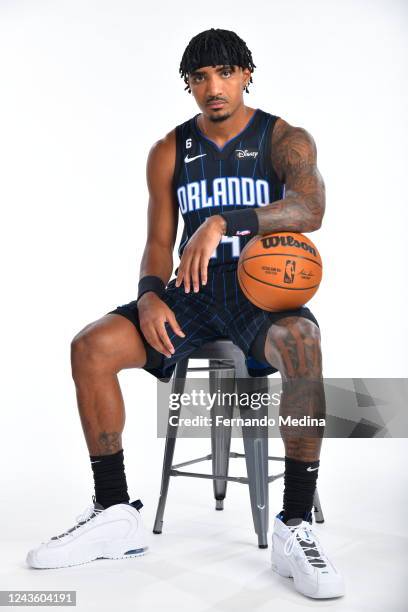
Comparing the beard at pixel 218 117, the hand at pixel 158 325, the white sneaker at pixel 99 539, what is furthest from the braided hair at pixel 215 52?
the white sneaker at pixel 99 539

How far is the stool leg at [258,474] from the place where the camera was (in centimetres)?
276

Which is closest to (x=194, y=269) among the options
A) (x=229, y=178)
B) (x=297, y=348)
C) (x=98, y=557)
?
(x=297, y=348)

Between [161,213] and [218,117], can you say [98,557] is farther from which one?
[218,117]

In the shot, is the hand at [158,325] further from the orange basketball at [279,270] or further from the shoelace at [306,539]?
the shoelace at [306,539]

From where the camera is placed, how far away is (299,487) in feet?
8.00

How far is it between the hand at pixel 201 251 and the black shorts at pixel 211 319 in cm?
28

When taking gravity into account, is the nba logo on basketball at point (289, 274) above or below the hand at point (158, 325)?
above

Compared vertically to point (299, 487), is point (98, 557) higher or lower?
lower

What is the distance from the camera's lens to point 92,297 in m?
4.96

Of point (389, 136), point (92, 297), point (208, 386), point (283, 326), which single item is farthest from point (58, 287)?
point (283, 326)

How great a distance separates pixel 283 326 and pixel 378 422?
2.18 m

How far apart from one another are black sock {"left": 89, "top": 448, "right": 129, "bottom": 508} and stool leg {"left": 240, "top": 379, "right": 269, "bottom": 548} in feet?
1.50

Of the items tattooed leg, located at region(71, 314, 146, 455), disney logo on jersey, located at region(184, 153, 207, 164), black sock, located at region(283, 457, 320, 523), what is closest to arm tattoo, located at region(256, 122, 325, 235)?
disney logo on jersey, located at region(184, 153, 207, 164)

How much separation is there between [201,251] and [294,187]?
47cm
